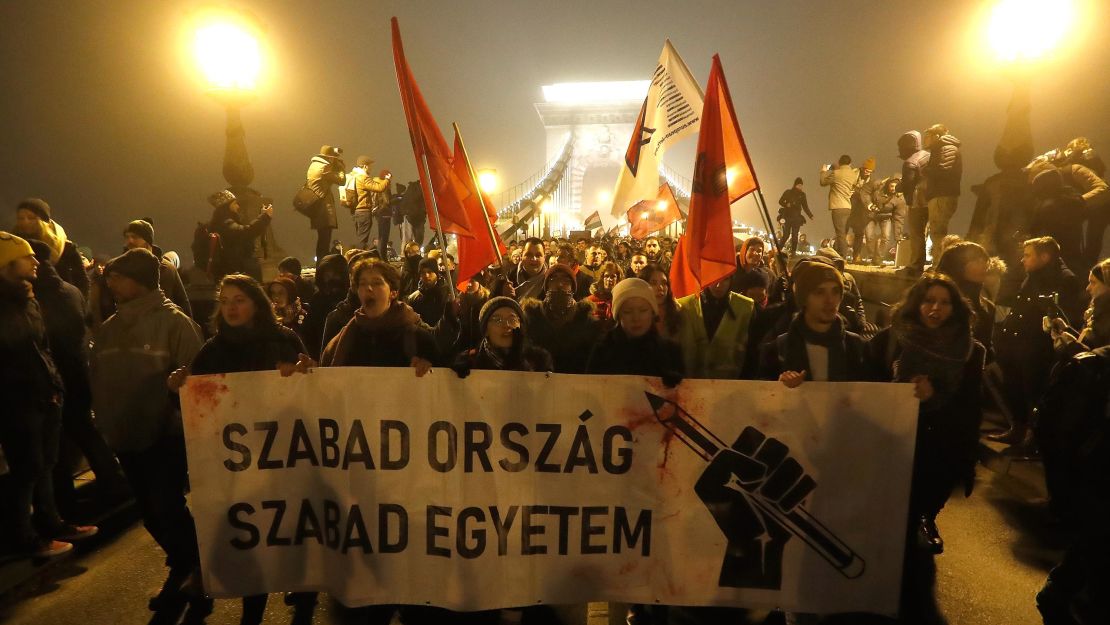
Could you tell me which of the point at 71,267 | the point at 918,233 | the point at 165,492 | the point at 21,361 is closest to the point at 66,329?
the point at 21,361

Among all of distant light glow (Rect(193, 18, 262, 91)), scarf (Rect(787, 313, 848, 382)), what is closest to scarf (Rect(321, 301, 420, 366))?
scarf (Rect(787, 313, 848, 382))

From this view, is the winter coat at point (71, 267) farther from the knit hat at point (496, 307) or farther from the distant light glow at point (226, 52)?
the knit hat at point (496, 307)

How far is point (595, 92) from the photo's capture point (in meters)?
86.9

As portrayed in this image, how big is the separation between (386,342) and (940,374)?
117 inches

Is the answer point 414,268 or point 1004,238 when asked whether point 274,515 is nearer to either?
point 414,268

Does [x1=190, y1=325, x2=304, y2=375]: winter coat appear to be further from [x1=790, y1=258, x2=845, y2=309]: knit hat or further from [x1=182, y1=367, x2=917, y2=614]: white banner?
[x1=790, y1=258, x2=845, y2=309]: knit hat

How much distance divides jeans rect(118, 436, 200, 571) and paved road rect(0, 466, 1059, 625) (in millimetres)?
350

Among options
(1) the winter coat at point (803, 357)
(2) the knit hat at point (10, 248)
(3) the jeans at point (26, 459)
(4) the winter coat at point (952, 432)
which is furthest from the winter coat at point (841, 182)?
(3) the jeans at point (26, 459)

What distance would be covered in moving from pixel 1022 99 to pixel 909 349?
733cm

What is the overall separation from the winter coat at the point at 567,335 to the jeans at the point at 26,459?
3.05 m

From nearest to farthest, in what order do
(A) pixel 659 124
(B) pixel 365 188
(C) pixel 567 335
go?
(C) pixel 567 335 < (A) pixel 659 124 < (B) pixel 365 188

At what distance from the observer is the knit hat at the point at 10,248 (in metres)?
3.21

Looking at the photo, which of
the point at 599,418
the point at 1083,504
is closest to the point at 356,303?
the point at 599,418

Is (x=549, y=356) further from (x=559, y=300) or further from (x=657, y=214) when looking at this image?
(x=657, y=214)
